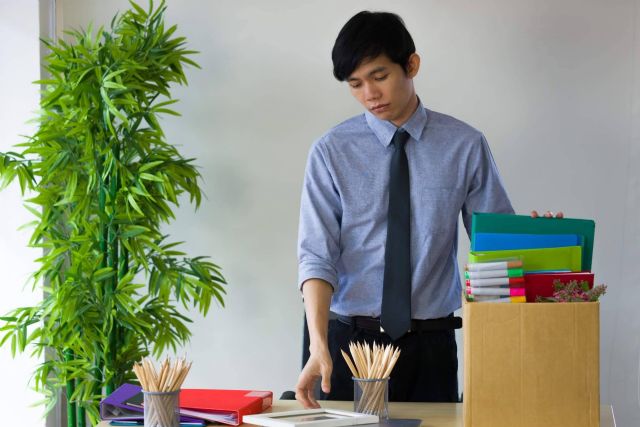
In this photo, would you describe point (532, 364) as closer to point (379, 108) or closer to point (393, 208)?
point (393, 208)

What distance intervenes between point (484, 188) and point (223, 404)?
3.23 feet

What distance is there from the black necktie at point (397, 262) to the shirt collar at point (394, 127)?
10cm

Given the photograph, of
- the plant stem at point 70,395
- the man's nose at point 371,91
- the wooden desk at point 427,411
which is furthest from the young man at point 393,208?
the plant stem at point 70,395

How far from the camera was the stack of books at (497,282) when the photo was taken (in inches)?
60.1

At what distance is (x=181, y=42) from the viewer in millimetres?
3568

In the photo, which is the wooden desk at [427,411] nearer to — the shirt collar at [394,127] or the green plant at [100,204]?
the shirt collar at [394,127]

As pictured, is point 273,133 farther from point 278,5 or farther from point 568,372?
point 568,372

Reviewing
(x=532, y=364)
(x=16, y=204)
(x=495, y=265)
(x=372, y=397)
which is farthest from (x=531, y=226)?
(x=16, y=204)

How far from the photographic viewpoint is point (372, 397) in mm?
1658

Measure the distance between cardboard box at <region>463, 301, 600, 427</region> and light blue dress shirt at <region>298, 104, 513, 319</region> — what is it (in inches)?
27.1

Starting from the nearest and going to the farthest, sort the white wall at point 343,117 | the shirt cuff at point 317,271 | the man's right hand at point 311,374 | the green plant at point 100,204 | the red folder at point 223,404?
the red folder at point 223,404 < the man's right hand at point 311,374 < the shirt cuff at point 317,271 < the green plant at point 100,204 < the white wall at point 343,117

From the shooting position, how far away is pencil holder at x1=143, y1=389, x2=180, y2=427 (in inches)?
61.7

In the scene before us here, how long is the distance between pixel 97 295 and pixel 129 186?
45 centimetres

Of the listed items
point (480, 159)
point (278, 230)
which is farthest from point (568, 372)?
point (278, 230)
